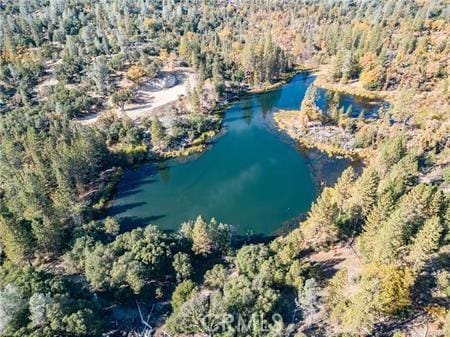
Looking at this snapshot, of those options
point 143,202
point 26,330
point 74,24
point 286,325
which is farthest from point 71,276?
point 74,24

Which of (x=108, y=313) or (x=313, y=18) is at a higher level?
(x=313, y=18)

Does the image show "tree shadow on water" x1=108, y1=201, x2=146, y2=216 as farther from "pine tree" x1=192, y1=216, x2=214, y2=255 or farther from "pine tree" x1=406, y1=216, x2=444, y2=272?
"pine tree" x1=406, y1=216, x2=444, y2=272

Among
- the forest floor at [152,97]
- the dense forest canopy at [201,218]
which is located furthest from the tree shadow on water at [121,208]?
the forest floor at [152,97]

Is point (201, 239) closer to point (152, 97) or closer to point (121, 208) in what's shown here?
point (121, 208)

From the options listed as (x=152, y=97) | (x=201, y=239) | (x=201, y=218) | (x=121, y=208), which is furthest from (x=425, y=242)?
(x=152, y=97)

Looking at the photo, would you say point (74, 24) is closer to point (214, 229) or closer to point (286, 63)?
point (286, 63)
